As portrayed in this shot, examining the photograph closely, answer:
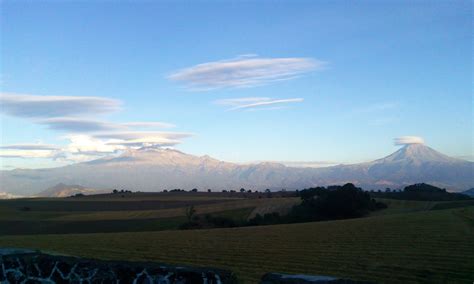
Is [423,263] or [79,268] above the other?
[79,268]

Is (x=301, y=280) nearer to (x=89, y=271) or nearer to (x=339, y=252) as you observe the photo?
(x=89, y=271)

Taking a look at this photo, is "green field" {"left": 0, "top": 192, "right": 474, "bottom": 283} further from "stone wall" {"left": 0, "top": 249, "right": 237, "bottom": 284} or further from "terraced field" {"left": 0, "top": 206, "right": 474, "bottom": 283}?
"stone wall" {"left": 0, "top": 249, "right": 237, "bottom": 284}

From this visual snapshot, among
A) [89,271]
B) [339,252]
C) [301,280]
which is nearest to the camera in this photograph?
[301,280]

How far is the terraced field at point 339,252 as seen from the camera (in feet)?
51.5

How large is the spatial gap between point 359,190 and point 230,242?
135 ft

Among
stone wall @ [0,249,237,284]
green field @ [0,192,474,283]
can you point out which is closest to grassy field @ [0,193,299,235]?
green field @ [0,192,474,283]

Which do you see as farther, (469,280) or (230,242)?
(230,242)

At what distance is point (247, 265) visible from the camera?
1781cm

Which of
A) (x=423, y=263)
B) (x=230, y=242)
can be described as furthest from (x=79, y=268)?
(x=230, y=242)

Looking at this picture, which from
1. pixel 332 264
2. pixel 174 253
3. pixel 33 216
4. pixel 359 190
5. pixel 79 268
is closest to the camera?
pixel 79 268

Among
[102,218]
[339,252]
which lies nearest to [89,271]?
[339,252]

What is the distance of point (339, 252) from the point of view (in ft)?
66.6

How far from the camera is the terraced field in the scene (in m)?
15.7

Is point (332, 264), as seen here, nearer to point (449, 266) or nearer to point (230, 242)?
point (449, 266)
